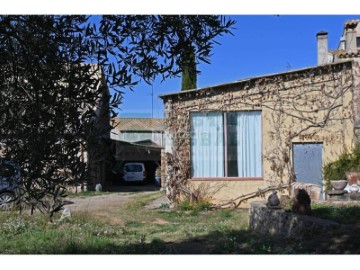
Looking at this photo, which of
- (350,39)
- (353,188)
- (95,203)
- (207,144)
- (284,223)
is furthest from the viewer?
(350,39)

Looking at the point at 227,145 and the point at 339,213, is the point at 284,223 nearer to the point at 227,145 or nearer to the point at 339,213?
the point at 339,213

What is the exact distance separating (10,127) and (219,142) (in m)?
11.0

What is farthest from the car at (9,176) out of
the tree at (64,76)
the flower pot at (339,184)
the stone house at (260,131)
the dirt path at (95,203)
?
the dirt path at (95,203)

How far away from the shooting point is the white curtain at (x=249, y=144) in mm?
14594

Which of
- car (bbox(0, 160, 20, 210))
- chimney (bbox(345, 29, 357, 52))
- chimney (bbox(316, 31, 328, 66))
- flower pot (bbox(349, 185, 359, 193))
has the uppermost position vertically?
chimney (bbox(345, 29, 357, 52))

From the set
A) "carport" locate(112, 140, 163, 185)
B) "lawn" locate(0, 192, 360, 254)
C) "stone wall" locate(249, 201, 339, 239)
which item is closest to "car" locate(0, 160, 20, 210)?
"lawn" locate(0, 192, 360, 254)

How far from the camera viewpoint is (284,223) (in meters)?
9.51

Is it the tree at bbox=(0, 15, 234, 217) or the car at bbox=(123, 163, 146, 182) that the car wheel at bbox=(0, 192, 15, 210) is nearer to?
the tree at bbox=(0, 15, 234, 217)

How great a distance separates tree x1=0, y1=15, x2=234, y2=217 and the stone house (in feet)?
32.1

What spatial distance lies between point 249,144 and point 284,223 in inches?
211

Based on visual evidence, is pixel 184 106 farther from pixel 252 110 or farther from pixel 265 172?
pixel 265 172

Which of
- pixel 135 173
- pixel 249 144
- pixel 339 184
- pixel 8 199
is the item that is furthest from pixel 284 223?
pixel 135 173

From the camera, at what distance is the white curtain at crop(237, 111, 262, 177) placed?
1459cm

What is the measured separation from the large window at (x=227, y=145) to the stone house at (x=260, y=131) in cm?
3
